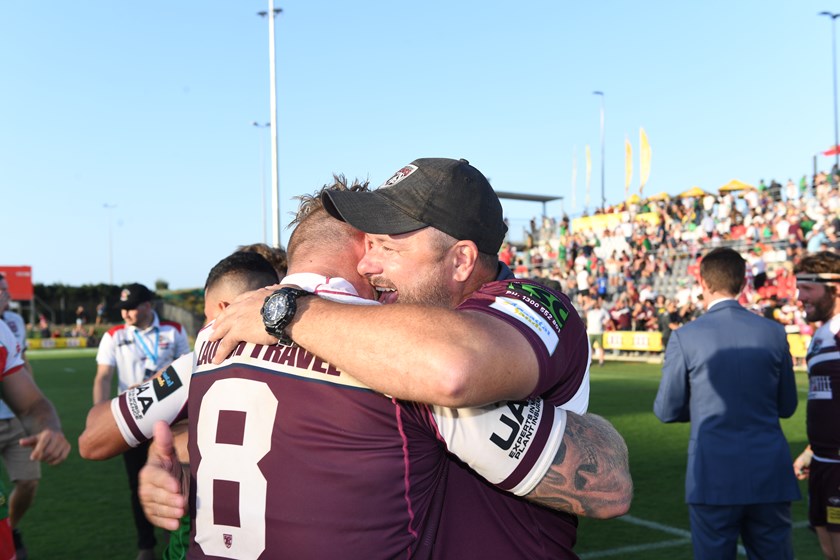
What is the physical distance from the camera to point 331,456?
1773mm

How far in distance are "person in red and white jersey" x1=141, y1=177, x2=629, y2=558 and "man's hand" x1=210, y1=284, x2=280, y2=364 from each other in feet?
0.11

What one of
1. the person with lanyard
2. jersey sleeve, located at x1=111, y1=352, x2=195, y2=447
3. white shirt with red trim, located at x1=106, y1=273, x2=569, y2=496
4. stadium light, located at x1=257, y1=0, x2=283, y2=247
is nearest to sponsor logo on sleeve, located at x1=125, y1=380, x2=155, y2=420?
jersey sleeve, located at x1=111, y1=352, x2=195, y2=447

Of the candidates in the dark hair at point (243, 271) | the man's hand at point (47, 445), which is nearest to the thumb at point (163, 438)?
the dark hair at point (243, 271)

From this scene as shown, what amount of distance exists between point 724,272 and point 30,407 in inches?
Answer: 175

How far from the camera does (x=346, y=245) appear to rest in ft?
7.18

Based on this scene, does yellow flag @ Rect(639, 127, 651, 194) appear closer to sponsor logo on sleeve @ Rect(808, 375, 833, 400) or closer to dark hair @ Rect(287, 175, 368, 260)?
sponsor logo on sleeve @ Rect(808, 375, 833, 400)

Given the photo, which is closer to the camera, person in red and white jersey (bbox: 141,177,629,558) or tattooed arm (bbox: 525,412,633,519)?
person in red and white jersey (bbox: 141,177,629,558)

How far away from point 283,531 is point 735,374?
3643mm

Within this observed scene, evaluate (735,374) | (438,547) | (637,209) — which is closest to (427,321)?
(438,547)

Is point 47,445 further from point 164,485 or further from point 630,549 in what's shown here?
point 630,549

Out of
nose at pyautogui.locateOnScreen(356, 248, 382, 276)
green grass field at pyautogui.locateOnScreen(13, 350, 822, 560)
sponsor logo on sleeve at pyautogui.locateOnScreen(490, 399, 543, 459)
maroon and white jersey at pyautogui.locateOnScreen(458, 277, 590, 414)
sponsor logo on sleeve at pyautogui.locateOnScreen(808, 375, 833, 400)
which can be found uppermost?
nose at pyautogui.locateOnScreen(356, 248, 382, 276)

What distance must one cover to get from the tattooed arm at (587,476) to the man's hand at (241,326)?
79 centimetres

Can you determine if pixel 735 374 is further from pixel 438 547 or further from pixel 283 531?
pixel 283 531

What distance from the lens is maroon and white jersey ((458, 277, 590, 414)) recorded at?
6.03 ft
